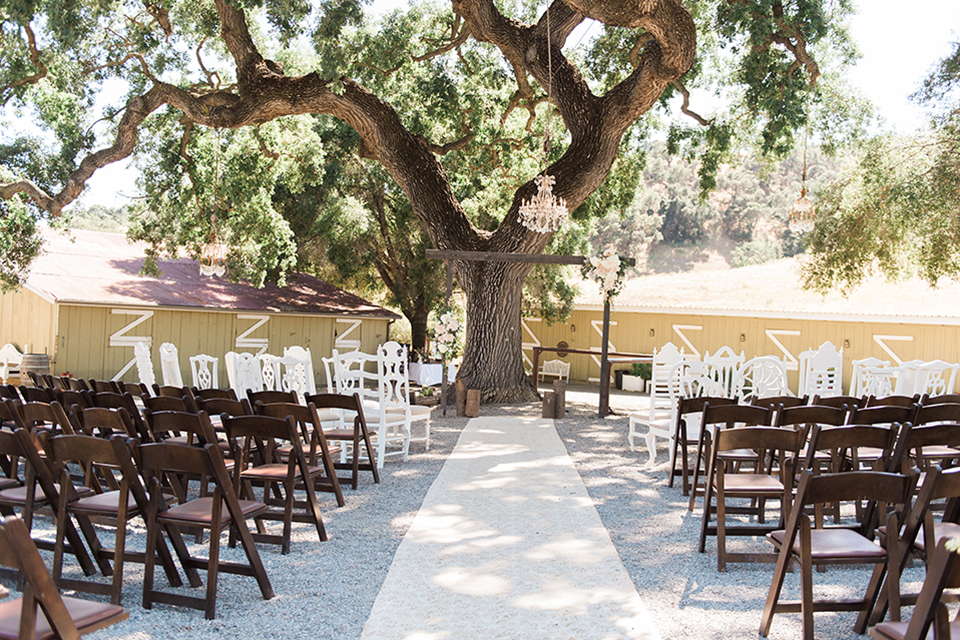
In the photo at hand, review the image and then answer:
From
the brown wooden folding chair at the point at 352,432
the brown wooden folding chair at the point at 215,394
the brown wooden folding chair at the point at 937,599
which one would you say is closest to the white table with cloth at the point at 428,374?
the brown wooden folding chair at the point at 352,432

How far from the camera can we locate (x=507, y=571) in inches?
163

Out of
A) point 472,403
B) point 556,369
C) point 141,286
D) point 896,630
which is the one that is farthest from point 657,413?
point 556,369

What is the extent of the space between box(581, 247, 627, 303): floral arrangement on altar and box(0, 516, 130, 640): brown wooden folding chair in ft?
32.7

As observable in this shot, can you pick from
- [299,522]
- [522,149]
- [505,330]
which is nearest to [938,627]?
[299,522]

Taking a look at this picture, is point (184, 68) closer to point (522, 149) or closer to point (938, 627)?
point (522, 149)

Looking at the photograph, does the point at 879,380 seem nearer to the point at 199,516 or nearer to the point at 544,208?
the point at 544,208

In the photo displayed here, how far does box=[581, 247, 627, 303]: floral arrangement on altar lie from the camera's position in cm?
1191

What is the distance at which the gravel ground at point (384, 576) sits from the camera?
11.1 ft

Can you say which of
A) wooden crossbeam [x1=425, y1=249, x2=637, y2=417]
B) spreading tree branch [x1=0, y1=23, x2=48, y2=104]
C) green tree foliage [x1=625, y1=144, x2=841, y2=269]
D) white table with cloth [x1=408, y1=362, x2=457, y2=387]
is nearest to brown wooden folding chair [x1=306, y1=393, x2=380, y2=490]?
wooden crossbeam [x1=425, y1=249, x2=637, y2=417]

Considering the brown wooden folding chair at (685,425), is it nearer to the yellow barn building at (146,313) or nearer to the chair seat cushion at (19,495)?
the chair seat cushion at (19,495)

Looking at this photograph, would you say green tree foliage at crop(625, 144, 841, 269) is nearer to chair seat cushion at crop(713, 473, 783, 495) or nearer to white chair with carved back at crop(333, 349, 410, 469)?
white chair with carved back at crop(333, 349, 410, 469)

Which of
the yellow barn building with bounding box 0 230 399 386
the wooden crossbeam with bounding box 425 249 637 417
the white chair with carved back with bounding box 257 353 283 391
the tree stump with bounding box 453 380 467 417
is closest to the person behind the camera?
the white chair with carved back with bounding box 257 353 283 391

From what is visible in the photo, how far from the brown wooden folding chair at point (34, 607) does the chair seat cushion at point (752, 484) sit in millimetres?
3443

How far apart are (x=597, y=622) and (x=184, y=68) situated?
39.8ft
